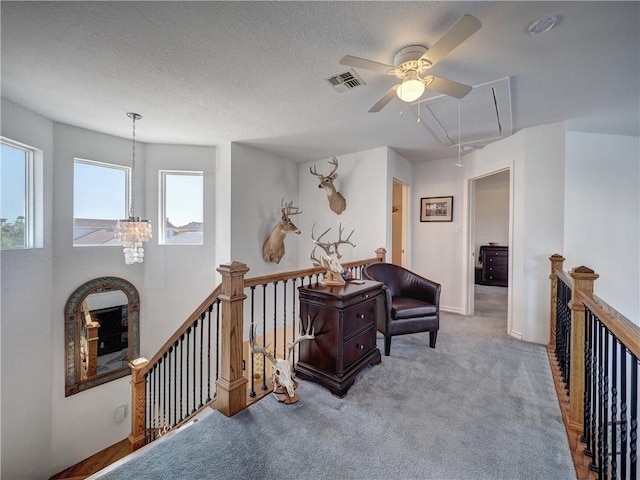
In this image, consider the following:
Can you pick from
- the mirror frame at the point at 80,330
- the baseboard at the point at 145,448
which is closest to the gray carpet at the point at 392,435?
the baseboard at the point at 145,448

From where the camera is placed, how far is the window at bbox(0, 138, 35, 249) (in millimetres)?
2850

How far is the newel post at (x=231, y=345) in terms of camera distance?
1882mm

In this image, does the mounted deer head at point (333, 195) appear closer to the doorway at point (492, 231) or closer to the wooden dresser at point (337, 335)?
the wooden dresser at point (337, 335)

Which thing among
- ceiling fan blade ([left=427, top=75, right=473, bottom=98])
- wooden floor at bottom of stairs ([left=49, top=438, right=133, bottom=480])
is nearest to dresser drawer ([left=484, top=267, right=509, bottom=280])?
ceiling fan blade ([left=427, top=75, right=473, bottom=98])

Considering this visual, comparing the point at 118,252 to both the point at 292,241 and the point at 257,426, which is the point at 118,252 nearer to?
the point at 292,241

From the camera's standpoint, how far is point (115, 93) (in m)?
2.61

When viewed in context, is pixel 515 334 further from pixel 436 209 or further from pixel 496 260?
pixel 496 260

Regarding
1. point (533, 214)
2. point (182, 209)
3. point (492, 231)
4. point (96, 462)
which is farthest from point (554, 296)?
point (96, 462)

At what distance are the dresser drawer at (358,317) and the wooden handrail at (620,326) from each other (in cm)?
145

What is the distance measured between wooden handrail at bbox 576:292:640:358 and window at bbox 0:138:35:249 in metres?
4.78

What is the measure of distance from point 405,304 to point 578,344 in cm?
141

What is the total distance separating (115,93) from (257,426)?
3.15m

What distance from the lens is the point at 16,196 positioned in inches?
118

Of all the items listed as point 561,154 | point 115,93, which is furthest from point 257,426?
point 561,154
